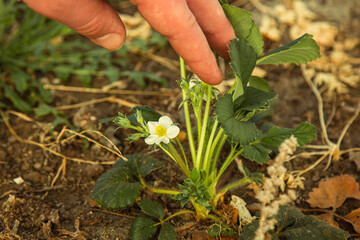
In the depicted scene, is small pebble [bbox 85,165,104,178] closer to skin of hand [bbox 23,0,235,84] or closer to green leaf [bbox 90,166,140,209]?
green leaf [bbox 90,166,140,209]

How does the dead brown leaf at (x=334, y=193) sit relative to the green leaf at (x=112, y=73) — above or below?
above

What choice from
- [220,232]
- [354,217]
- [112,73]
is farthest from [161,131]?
[112,73]

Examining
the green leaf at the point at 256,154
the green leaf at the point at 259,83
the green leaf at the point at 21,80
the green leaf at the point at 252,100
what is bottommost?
the green leaf at the point at 21,80

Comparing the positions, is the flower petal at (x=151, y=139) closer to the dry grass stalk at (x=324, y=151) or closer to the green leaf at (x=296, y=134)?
the green leaf at (x=296, y=134)

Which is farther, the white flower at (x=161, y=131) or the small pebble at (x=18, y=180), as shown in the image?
the small pebble at (x=18, y=180)

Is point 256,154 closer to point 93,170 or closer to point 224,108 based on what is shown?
point 224,108

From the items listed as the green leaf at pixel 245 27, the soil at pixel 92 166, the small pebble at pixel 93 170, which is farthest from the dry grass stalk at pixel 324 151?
the small pebble at pixel 93 170

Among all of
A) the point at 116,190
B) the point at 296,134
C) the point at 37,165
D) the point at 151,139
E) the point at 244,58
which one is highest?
the point at 244,58
